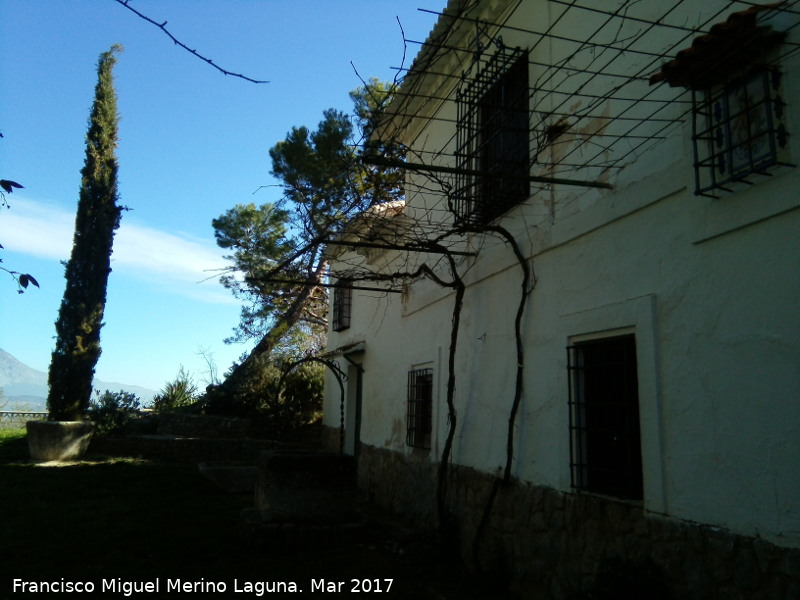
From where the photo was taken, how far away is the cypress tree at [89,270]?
1438cm

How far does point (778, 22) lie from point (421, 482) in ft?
19.1

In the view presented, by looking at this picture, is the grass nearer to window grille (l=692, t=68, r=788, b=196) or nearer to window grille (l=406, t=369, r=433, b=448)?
window grille (l=406, t=369, r=433, b=448)

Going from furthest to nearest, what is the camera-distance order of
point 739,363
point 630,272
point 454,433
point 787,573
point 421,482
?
point 421,482
point 454,433
point 630,272
point 739,363
point 787,573

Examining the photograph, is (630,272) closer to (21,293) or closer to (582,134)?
(582,134)

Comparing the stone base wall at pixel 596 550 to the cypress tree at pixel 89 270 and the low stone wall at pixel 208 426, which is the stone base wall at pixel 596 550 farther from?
the cypress tree at pixel 89 270

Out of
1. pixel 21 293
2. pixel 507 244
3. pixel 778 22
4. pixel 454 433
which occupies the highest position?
pixel 778 22

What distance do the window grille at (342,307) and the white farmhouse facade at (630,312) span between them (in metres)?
5.81

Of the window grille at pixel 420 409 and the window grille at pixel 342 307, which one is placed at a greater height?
the window grille at pixel 342 307

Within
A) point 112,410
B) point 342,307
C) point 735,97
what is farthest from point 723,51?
point 112,410

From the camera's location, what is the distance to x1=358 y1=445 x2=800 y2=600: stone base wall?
301 centimetres

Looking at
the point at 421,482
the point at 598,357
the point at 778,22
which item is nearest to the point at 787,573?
the point at 598,357

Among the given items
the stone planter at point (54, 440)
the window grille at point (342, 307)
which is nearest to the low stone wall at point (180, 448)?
the stone planter at point (54, 440)

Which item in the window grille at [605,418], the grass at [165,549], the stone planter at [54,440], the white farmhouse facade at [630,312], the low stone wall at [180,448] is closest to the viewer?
the white farmhouse facade at [630,312]

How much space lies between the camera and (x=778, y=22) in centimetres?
326
